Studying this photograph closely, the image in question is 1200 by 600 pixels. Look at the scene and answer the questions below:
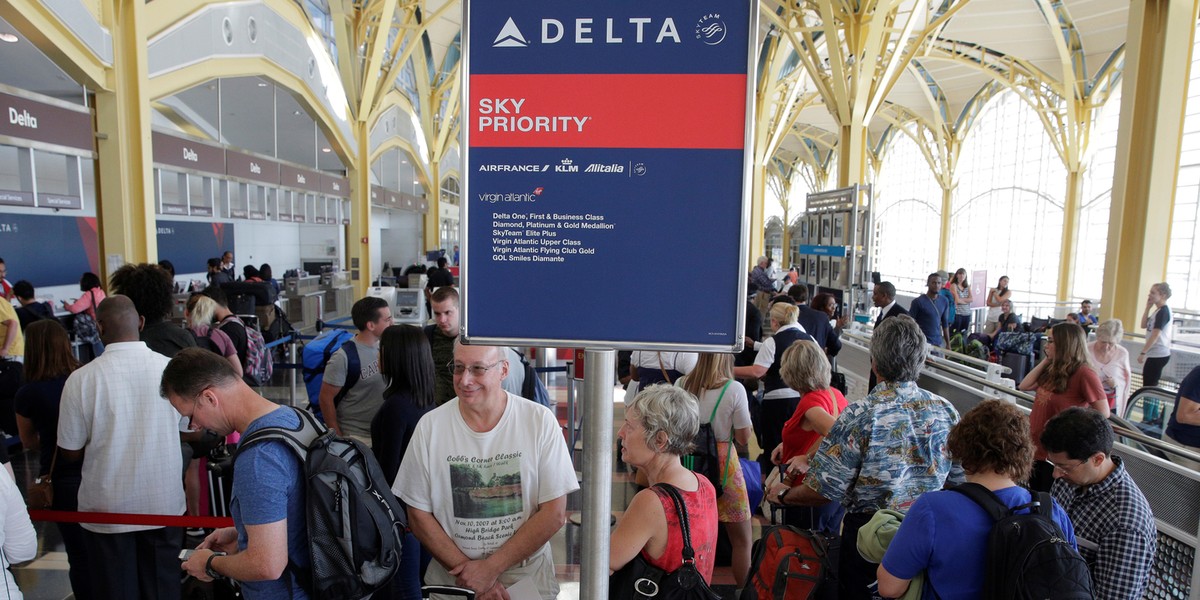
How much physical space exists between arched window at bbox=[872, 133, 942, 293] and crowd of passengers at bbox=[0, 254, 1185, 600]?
34.8 m

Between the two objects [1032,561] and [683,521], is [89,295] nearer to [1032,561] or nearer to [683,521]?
[683,521]

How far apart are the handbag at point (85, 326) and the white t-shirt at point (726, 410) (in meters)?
7.64

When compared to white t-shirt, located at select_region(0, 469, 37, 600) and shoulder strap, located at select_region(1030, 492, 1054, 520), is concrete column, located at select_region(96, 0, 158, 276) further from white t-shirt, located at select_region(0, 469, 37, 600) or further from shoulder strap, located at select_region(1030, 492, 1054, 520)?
shoulder strap, located at select_region(1030, 492, 1054, 520)

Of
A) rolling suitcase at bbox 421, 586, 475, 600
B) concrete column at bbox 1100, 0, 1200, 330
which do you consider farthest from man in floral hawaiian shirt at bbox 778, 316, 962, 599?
concrete column at bbox 1100, 0, 1200, 330

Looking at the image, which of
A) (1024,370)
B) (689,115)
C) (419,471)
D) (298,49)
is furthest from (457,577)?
(298,49)

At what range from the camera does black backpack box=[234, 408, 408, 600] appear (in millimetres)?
2170

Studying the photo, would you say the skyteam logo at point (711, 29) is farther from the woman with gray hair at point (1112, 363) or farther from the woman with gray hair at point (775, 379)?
the woman with gray hair at point (1112, 363)

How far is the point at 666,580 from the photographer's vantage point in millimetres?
2230

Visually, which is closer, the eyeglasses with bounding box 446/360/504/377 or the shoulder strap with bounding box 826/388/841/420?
the eyeglasses with bounding box 446/360/504/377

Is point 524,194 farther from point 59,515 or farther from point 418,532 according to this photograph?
point 59,515

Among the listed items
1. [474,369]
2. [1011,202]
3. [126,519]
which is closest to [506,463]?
[474,369]

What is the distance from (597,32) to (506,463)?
1734 millimetres

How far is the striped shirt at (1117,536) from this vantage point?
254cm

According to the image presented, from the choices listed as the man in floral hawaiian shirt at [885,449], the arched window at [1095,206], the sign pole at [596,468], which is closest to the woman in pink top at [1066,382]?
the man in floral hawaiian shirt at [885,449]
